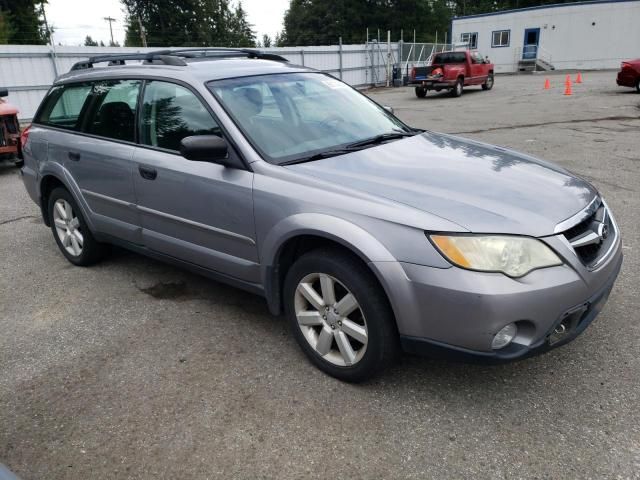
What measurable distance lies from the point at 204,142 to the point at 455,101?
60.9 feet

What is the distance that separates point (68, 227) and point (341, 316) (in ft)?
9.93

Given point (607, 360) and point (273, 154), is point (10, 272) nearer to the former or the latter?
point (273, 154)

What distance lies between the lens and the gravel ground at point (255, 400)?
2346 mm

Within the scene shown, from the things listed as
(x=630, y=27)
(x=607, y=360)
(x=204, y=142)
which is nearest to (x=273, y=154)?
(x=204, y=142)

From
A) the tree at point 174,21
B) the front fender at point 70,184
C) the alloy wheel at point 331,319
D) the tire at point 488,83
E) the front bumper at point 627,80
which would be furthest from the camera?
the tree at point 174,21

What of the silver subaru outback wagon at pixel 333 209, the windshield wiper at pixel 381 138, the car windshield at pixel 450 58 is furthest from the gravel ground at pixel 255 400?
the car windshield at pixel 450 58

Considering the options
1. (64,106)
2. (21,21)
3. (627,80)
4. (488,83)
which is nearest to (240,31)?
(21,21)

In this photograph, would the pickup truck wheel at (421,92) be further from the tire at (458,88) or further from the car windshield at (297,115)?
the car windshield at (297,115)

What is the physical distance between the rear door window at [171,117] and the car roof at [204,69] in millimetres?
89

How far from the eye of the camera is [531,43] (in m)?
36.2

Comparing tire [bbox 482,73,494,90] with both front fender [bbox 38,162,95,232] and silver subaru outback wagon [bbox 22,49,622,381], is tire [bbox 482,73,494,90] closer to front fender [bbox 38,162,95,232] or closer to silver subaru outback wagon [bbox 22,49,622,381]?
silver subaru outback wagon [bbox 22,49,622,381]

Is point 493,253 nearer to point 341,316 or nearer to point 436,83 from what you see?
point 341,316

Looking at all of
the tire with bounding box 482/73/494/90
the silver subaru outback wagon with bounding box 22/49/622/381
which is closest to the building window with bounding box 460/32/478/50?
the tire with bounding box 482/73/494/90

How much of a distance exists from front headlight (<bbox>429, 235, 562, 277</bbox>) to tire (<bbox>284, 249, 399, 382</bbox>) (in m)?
0.42
